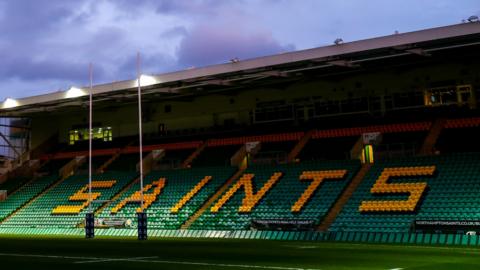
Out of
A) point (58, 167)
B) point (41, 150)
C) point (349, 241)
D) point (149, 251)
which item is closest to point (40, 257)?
point (149, 251)

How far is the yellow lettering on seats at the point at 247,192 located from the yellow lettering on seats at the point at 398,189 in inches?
244

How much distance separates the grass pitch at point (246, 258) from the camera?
607 inches

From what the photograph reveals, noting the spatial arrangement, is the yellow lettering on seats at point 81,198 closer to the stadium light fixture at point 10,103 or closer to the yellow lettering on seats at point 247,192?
the stadium light fixture at point 10,103

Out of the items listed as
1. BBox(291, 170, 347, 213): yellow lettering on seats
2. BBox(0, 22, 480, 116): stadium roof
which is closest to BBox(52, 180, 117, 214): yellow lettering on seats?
BBox(0, 22, 480, 116): stadium roof

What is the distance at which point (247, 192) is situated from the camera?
1313 inches

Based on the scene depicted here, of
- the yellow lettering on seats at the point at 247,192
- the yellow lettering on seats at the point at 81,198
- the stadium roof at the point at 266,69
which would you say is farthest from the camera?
the yellow lettering on seats at the point at 81,198

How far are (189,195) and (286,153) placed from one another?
7.07 meters

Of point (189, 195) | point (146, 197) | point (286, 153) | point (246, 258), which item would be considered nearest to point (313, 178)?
point (286, 153)

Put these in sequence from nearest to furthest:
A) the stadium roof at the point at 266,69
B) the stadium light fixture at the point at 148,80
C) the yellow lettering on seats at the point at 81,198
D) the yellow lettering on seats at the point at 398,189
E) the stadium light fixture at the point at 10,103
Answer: the yellow lettering on seats at the point at 398,189 → the stadium roof at the point at 266,69 → the stadium light fixture at the point at 148,80 → the yellow lettering on seats at the point at 81,198 → the stadium light fixture at the point at 10,103

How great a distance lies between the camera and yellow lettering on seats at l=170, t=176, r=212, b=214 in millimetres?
34156

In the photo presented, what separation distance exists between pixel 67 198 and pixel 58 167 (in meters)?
7.66

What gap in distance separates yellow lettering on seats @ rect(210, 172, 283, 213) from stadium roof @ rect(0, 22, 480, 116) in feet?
19.4

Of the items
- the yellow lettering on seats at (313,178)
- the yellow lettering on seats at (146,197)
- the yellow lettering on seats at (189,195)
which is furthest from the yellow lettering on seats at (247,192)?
the yellow lettering on seats at (146,197)

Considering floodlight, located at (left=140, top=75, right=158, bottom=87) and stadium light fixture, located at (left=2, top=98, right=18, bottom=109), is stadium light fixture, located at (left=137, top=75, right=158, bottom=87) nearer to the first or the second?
floodlight, located at (left=140, top=75, right=158, bottom=87)
